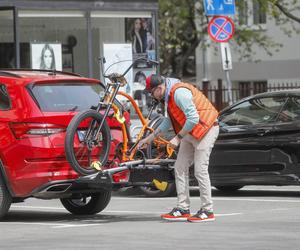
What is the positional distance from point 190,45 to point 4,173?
1017 inches

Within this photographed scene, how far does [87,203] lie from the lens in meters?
13.0

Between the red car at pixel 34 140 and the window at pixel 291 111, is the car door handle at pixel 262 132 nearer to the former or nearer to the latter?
the window at pixel 291 111

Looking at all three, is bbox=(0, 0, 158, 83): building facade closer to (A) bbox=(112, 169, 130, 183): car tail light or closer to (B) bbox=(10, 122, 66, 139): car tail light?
(A) bbox=(112, 169, 130, 183): car tail light

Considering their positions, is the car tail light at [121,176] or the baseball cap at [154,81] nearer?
the baseball cap at [154,81]

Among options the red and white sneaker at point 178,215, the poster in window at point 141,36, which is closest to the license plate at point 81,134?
the red and white sneaker at point 178,215

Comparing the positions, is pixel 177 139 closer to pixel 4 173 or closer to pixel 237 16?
pixel 4 173

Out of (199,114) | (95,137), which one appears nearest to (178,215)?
(199,114)

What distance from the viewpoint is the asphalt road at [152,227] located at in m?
9.68

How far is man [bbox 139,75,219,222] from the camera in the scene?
11445mm

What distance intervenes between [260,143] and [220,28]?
5844 mm

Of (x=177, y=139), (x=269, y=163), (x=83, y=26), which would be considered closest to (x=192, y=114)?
(x=177, y=139)

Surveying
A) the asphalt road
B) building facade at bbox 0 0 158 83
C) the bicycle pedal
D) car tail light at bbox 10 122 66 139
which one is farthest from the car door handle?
building facade at bbox 0 0 158 83

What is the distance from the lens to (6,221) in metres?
12.2

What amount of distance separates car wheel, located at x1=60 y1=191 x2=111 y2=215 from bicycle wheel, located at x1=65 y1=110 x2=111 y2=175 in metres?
0.93
